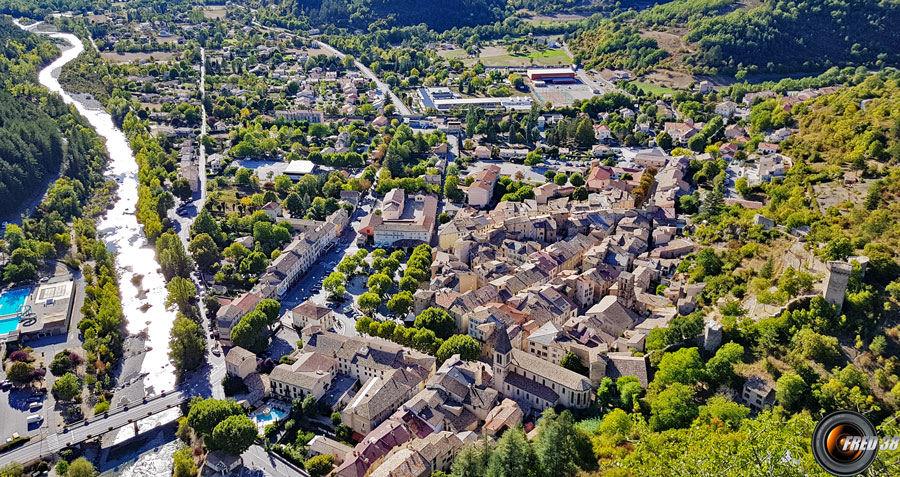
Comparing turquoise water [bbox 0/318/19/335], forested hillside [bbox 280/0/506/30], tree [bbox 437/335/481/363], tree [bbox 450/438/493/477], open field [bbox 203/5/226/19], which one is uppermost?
forested hillside [bbox 280/0/506/30]

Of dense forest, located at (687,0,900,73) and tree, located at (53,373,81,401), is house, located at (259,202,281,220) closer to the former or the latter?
tree, located at (53,373,81,401)

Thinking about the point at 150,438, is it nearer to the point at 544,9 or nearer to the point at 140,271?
the point at 140,271

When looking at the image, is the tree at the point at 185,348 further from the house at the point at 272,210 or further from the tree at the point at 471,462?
the house at the point at 272,210

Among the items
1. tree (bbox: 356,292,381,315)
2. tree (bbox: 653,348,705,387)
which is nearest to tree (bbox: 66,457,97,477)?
tree (bbox: 356,292,381,315)

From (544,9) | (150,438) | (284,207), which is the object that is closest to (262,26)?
(544,9)

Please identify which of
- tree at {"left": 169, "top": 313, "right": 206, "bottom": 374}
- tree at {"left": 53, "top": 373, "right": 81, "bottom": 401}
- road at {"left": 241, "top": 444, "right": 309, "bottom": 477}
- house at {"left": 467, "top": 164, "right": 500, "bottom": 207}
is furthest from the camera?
house at {"left": 467, "top": 164, "right": 500, "bottom": 207}

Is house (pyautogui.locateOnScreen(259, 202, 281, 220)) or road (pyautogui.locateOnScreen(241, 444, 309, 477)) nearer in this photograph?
road (pyautogui.locateOnScreen(241, 444, 309, 477))
